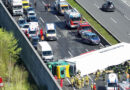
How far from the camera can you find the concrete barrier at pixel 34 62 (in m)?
57.0

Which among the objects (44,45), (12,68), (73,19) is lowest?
(12,68)

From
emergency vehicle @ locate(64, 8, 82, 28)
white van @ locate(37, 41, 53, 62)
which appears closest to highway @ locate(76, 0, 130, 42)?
emergency vehicle @ locate(64, 8, 82, 28)

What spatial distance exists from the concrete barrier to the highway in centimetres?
1468

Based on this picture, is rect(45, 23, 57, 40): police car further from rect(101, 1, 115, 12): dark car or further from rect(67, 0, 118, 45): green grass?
rect(101, 1, 115, 12): dark car

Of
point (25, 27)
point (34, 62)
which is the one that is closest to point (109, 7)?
point (25, 27)

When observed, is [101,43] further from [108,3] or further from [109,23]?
[108,3]

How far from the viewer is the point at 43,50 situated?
67.8 meters

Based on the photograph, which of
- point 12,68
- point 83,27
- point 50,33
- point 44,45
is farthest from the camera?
point 83,27

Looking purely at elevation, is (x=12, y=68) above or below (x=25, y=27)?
above

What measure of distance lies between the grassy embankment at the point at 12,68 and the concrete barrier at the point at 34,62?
0.80 metres

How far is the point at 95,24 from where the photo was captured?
81625 mm

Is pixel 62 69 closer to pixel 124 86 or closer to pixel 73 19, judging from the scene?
pixel 124 86

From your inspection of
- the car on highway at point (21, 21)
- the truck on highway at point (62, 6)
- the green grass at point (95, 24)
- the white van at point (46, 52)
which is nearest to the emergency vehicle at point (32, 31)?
the car on highway at point (21, 21)

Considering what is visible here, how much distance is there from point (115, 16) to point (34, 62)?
→ 26.3m
